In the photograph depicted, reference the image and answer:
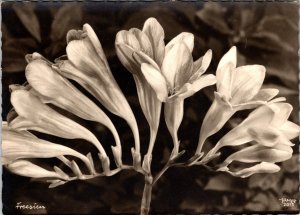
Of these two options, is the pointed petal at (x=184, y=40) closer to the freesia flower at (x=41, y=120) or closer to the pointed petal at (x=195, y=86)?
the pointed petal at (x=195, y=86)

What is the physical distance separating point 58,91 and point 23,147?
0.12 m

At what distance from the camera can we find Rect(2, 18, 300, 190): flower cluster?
650mm

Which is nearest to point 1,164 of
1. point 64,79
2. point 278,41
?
point 64,79

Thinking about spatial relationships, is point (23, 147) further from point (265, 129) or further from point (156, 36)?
point (265, 129)

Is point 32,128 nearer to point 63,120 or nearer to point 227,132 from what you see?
point 63,120

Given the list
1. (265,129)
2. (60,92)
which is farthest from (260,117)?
(60,92)

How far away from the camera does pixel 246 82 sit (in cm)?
67

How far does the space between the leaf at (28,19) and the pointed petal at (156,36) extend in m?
0.19

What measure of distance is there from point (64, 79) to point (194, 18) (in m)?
0.26

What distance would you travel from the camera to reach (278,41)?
0.69m

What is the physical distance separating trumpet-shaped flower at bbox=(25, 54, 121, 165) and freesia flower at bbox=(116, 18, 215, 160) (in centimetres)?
9

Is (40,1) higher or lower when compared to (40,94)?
higher

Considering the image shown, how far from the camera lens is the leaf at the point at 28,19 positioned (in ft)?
2.20

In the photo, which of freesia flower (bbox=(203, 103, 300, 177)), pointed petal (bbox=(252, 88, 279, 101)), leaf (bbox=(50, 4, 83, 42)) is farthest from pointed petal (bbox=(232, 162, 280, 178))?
leaf (bbox=(50, 4, 83, 42))
